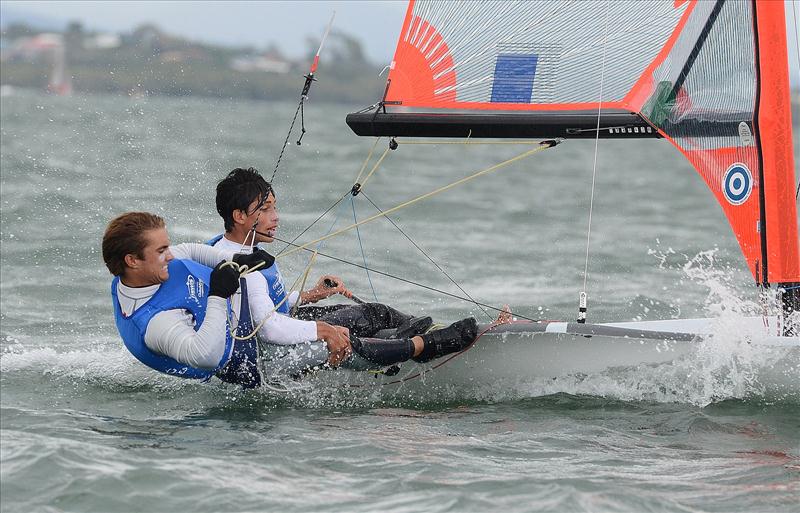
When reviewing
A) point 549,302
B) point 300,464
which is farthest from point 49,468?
point 549,302

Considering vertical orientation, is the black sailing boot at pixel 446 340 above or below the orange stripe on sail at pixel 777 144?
below

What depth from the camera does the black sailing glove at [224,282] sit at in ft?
14.0

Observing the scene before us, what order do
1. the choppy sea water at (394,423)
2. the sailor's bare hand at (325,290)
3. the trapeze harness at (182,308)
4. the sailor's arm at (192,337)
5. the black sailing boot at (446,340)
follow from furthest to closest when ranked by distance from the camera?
the sailor's bare hand at (325,290) < the black sailing boot at (446,340) < the trapeze harness at (182,308) < the sailor's arm at (192,337) < the choppy sea water at (394,423)

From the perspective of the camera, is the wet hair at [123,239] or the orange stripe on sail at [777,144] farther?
the orange stripe on sail at [777,144]

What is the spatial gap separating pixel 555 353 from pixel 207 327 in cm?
146

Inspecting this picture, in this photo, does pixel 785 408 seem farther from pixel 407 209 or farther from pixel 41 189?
pixel 41 189

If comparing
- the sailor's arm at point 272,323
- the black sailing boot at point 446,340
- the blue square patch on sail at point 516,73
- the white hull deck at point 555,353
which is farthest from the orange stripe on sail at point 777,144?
the sailor's arm at point 272,323

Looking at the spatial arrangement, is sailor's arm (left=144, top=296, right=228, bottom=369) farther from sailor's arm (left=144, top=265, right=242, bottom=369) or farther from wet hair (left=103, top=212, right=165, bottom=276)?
wet hair (left=103, top=212, right=165, bottom=276)

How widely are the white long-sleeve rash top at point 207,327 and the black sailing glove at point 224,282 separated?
28mm

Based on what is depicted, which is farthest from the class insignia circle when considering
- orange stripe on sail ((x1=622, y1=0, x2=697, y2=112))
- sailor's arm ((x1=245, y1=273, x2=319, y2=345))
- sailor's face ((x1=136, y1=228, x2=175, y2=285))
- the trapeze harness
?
sailor's face ((x1=136, y1=228, x2=175, y2=285))

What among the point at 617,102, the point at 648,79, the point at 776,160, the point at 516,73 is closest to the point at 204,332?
the point at 516,73

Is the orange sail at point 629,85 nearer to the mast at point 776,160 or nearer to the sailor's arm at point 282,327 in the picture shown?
the mast at point 776,160

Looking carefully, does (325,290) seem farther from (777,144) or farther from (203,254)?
(777,144)

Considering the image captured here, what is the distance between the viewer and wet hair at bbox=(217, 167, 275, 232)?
4684 millimetres
